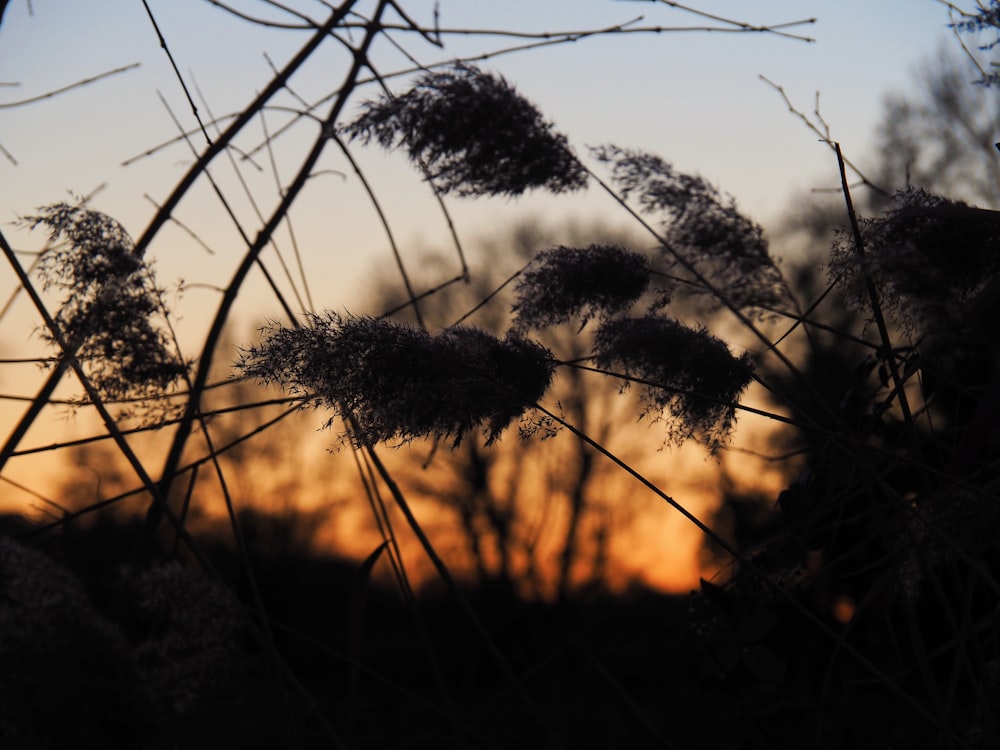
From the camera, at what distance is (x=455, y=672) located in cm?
1361

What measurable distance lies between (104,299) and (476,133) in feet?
2.26

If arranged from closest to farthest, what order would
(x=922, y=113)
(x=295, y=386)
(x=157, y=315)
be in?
(x=295, y=386), (x=157, y=315), (x=922, y=113)

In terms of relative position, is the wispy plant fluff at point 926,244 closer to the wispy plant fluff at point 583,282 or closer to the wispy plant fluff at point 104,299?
the wispy plant fluff at point 583,282

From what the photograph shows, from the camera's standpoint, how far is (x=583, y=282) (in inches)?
51.8

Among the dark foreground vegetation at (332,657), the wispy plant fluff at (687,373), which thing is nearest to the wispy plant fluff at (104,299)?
the dark foreground vegetation at (332,657)

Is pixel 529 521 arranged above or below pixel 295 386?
above

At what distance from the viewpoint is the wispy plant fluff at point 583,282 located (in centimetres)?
131

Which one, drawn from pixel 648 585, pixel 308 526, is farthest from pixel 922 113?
pixel 308 526

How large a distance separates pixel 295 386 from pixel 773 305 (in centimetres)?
55

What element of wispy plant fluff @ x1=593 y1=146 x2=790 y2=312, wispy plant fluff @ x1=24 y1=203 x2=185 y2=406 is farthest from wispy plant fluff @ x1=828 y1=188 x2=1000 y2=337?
wispy plant fluff @ x1=24 y1=203 x2=185 y2=406

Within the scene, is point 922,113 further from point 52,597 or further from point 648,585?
point 52,597

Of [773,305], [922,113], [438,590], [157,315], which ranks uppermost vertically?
[922,113]

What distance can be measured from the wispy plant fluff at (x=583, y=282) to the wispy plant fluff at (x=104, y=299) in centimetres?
66

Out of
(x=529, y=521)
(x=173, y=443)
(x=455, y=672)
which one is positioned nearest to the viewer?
(x=173, y=443)
